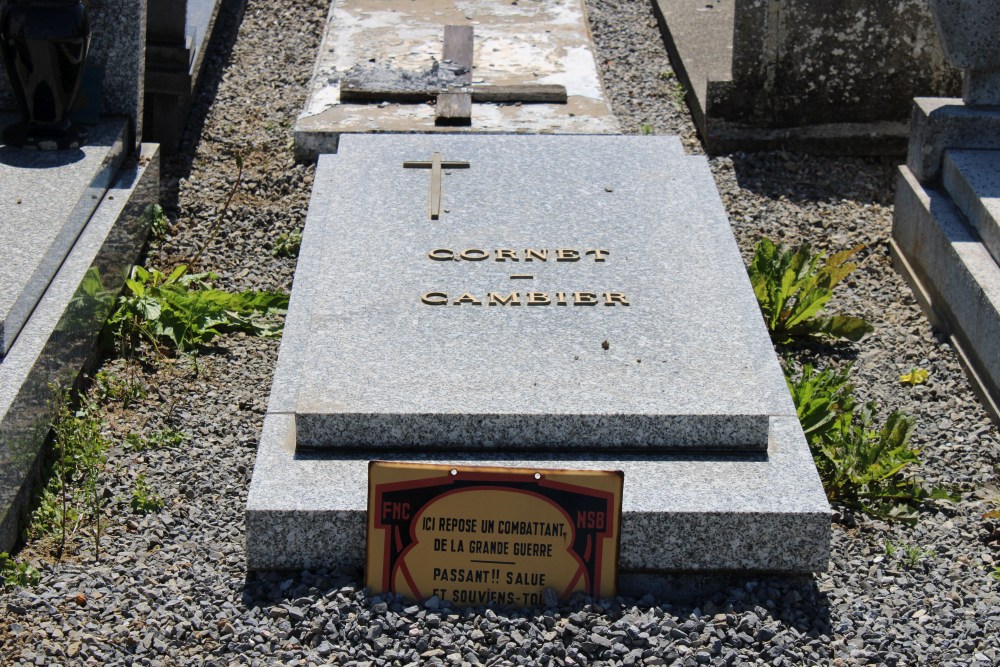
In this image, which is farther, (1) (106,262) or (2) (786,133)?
(2) (786,133)

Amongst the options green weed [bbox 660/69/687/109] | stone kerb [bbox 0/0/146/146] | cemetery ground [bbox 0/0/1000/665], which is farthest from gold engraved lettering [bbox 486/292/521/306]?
green weed [bbox 660/69/687/109]

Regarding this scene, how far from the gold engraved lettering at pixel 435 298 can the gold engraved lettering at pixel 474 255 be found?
28 cm

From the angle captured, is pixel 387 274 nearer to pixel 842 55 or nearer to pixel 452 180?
pixel 452 180

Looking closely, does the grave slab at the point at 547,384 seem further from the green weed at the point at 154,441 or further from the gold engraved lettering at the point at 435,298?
the green weed at the point at 154,441

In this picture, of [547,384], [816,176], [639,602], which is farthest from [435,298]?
[816,176]

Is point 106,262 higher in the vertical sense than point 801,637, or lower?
higher

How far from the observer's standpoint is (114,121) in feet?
19.9

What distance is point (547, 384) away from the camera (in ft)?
13.4

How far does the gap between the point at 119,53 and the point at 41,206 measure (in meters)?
1.32

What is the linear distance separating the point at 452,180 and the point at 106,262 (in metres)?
1.43

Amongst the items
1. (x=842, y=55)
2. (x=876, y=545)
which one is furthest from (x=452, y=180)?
(x=842, y=55)

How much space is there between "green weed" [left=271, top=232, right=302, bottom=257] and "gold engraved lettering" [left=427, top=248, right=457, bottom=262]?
147cm

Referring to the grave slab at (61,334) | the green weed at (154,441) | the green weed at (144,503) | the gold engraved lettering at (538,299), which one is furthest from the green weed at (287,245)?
the green weed at (144,503)

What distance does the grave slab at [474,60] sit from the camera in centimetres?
679
